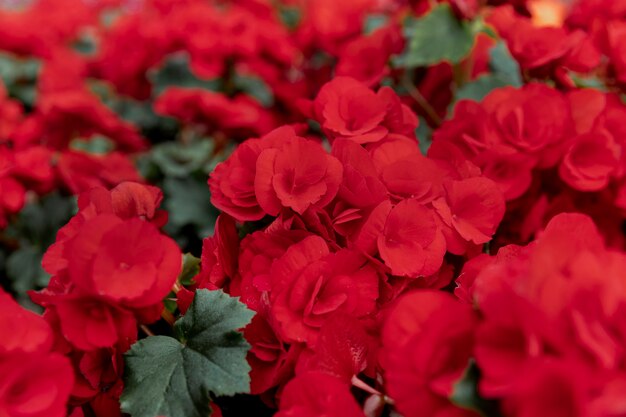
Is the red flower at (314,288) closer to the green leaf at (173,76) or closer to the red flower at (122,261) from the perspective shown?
the red flower at (122,261)

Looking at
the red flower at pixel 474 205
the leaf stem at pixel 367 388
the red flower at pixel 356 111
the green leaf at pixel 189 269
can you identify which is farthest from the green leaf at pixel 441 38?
the leaf stem at pixel 367 388

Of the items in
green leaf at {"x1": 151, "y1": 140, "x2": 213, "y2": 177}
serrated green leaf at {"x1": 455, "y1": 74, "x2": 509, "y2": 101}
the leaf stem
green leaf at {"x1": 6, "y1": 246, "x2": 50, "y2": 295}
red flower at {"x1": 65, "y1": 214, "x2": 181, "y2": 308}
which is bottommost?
green leaf at {"x1": 6, "y1": 246, "x2": 50, "y2": 295}

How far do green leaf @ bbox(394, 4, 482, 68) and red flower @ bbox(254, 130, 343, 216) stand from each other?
46cm

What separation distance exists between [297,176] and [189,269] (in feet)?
0.68

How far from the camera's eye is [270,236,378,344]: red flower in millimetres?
601

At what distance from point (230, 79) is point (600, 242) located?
104 centimetres

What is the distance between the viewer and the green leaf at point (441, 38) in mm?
1037

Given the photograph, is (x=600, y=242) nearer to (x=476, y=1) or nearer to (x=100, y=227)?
(x=100, y=227)

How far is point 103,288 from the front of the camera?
1.82 ft

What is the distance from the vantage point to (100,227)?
1.85 ft

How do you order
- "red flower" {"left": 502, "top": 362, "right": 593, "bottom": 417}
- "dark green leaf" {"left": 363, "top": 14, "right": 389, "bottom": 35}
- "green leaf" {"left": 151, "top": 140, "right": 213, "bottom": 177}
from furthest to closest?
"dark green leaf" {"left": 363, "top": 14, "right": 389, "bottom": 35} < "green leaf" {"left": 151, "top": 140, "right": 213, "bottom": 177} < "red flower" {"left": 502, "top": 362, "right": 593, "bottom": 417}

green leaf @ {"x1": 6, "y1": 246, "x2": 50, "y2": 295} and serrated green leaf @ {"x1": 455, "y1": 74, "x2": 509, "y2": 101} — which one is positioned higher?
serrated green leaf @ {"x1": 455, "y1": 74, "x2": 509, "y2": 101}

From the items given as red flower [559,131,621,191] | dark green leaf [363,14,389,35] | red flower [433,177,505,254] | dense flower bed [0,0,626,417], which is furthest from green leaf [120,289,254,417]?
dark green leaf [363,14,389,35]

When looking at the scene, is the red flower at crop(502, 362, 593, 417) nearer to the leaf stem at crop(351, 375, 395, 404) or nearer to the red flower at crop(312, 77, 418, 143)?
the leaf stem at crop(351, 375, 395, 404)
